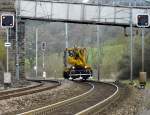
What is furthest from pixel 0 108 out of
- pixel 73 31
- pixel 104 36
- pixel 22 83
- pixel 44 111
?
pixel 73 31

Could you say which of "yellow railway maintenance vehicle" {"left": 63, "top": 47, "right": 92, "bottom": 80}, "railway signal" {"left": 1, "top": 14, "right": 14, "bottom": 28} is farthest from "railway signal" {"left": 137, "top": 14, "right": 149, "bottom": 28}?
"yellow railway maintenance vehicle" {"left": 63, "top": 47, "right": 92, "bottom": 80}

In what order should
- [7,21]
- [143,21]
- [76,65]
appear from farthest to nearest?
[76,65], [7,21], [143,21]

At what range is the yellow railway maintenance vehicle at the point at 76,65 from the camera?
52.7 meters

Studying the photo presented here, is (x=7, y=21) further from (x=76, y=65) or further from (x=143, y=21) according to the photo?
(x=76, y=65)

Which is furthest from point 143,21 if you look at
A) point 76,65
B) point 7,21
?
point 76,65

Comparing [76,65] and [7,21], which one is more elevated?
[7,21]

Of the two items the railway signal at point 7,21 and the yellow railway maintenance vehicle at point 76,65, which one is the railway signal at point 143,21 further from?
the yellow railway maintenance vehicle at point 76,65

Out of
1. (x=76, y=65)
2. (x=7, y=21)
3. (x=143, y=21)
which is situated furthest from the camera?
(x=76, y=65)

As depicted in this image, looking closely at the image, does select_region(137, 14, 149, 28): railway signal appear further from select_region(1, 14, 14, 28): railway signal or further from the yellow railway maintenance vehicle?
the yellow railway maintenance vehicle

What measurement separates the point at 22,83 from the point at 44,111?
25.5m

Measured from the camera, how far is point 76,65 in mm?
53281

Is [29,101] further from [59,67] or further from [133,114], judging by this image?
[59,67]

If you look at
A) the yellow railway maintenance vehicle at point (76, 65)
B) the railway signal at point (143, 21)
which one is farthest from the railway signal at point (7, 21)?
the yellow railway maintenance vehicle at point (76, 65)

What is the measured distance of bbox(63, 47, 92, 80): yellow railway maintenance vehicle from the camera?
52.7 meters
